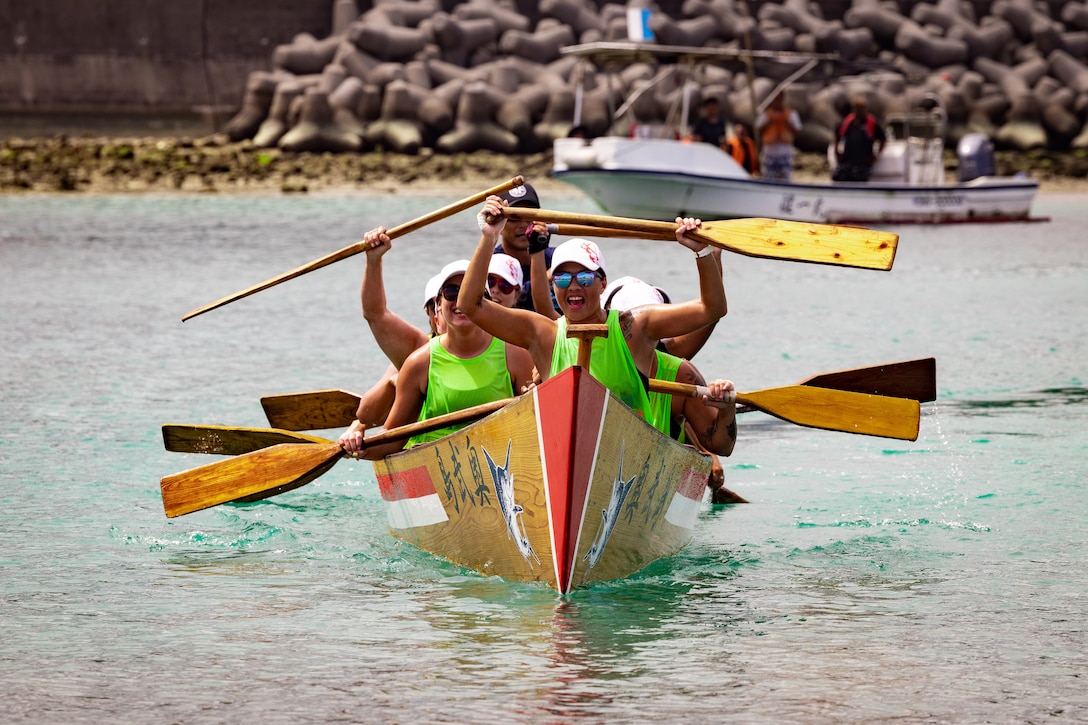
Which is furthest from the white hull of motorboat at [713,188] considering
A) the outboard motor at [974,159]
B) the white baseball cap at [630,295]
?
the white baseball cap at [630,295]

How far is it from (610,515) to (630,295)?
1306 millimetres

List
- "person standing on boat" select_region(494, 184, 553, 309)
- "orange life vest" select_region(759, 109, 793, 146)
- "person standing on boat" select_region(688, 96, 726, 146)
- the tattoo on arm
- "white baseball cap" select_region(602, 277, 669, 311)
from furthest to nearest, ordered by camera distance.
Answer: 1. "orange life vest" select_region(759, 109, 793, 146)
2. "person standing on boat" select_region(688, 96, 726, 146)
3. "person standing on boat" select_region(494, 184, 553, 309)
4. "white baseball cap" select_region(602, 277, 669, 311)
5. the tattoo on arm

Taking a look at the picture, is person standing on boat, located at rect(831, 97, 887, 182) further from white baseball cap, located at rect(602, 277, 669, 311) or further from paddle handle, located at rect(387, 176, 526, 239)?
paddle handle, located at rect(387, 176, 526, 239)

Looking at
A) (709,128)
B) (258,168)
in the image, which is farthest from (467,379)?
(258,168)

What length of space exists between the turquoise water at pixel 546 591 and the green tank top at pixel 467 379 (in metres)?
0.77

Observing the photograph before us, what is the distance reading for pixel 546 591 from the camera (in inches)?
260

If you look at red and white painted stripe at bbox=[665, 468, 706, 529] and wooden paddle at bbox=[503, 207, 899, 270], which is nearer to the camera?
wooden paddle at bbox=[503, 207, 899, 270]

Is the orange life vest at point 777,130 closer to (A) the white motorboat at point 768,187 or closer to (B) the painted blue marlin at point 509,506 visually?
(A) the white motorboat at point 768,187

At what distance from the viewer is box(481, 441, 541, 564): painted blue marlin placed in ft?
21.0

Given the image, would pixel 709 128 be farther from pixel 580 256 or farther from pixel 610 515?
pixel 610 515

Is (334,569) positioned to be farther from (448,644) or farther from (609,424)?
(609,424)

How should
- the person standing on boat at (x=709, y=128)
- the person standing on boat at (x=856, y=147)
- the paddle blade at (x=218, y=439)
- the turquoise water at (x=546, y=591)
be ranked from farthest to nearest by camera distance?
1. the person standing on boat at (x=856, y=147)
2. the person standing on boat at (x=709, y=128)
3. the paddle blade at (x=218, y=439)
4. the turquoise water at (x=546, y=591)

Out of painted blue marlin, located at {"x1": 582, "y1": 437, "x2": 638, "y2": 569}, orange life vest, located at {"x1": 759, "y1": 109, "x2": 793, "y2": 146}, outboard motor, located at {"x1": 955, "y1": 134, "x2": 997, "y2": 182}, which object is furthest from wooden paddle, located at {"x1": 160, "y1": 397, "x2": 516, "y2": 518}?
outboard motor, located at {"x1": 955, "y1": 134, "x2": 997, "y2": 182}

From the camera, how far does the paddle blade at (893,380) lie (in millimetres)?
8461
